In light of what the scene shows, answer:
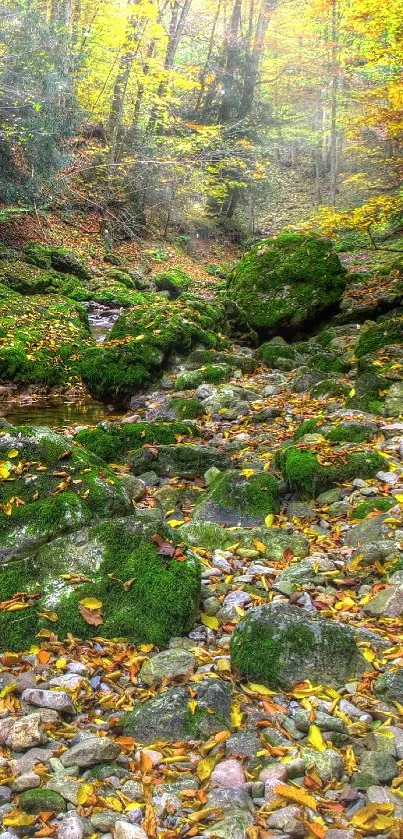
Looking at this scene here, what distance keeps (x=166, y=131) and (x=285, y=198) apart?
32.5 feet

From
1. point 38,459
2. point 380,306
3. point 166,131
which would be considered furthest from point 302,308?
point 166,131

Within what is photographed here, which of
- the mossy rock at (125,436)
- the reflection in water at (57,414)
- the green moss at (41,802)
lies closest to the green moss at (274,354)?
the reflection in water at (57,414)

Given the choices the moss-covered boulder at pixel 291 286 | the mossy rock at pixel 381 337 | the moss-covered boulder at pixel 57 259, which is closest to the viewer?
the mossy rock at pixel 381 337

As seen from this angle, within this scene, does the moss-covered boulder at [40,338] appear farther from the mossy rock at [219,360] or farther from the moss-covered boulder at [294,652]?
the moss-covered boulder at [294,652]

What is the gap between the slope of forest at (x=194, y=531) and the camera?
230cm

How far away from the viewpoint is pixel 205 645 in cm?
320

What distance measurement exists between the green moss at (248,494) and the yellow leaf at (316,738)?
2.37m

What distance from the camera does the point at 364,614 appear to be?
3410 millimetres

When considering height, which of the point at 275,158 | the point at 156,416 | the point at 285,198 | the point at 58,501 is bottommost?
the point at 156,416

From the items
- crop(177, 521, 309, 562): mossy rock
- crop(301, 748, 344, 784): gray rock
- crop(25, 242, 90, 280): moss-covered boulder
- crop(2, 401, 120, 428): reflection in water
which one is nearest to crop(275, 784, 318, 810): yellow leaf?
crop(301, 748, 344, 784): gray rock

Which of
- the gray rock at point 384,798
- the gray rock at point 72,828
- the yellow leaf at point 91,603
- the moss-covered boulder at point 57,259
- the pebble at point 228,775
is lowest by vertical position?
the pebble at point 228,775

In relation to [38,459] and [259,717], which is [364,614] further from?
[38,459]

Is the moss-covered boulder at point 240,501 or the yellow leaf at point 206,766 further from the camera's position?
the moss-covered boulder at point 240,501

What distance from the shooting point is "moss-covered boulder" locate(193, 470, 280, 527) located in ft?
16.0
